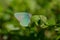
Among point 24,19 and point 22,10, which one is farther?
point 22,10

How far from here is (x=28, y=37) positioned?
0.98 m

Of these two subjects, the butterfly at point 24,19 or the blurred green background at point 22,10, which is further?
the blurred green background at point 22,10

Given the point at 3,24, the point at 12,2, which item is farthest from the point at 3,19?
the point at 12,2

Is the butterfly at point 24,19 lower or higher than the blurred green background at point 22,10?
higher

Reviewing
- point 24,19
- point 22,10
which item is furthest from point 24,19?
point 22,10

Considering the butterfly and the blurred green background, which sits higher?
the butterfly

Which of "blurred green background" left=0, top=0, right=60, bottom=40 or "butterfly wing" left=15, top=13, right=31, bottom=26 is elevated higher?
"butterfly wing" left=15, top=13, right=31, bottom=26

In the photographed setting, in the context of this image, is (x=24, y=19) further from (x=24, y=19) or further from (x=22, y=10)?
(x=22, y=10)

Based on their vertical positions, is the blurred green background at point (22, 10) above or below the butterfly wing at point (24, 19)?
below

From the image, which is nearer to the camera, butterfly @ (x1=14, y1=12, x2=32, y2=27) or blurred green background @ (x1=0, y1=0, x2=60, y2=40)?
butterfly @ (x1=14, y1=12, x2=32, y2=27)

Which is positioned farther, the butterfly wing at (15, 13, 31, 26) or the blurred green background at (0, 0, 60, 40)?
the blurred green background at (0, 0, 60, 40)

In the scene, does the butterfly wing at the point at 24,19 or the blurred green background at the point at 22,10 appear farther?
the blurred green background at the point at 22,10

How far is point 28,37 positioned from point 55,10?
25.1 inches

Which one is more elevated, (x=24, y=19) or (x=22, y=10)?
(x=24, y=19)
